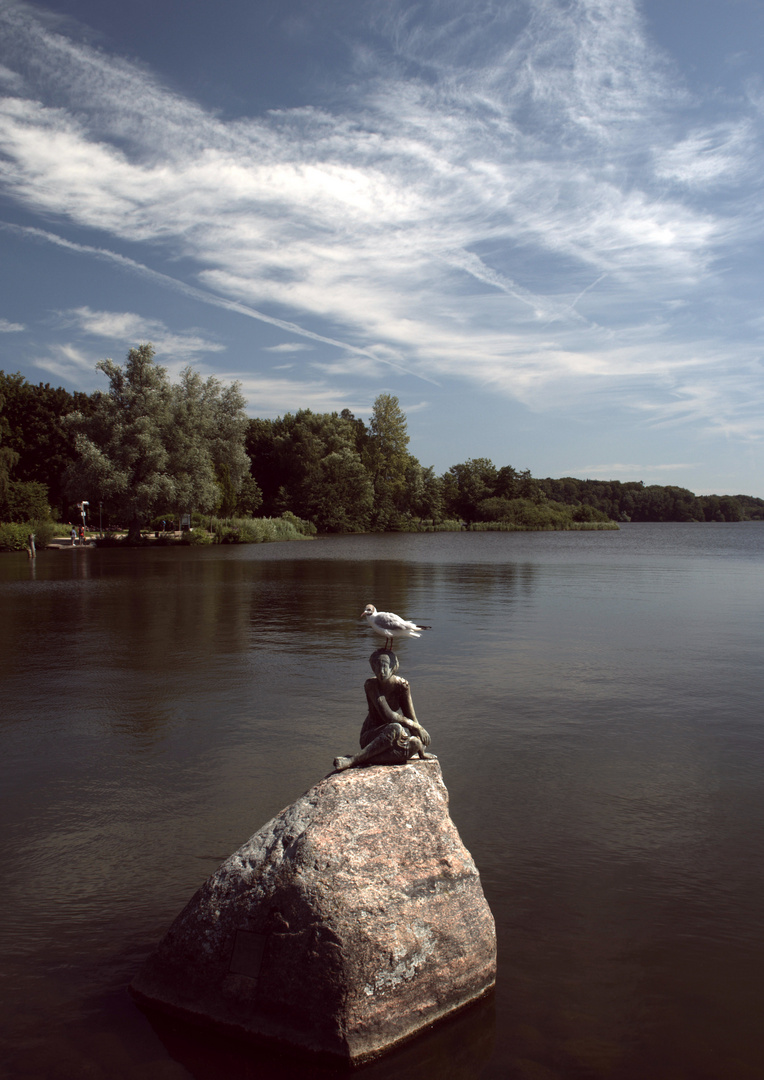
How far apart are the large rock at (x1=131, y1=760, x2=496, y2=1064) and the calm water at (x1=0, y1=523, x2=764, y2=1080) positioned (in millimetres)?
185

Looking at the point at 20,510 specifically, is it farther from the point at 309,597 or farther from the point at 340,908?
the point at 340,908

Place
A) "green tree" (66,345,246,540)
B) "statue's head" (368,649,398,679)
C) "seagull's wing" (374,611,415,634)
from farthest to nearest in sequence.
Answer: "green tree" (66,345,246,540) < "statue's head" (368,649,398,679) < "seagull's wing" (374,611,415,634)

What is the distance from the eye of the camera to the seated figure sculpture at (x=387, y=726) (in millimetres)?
5406

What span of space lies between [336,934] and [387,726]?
1546 millimetres

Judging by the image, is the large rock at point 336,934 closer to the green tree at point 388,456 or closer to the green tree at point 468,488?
the green tree at point 388,456

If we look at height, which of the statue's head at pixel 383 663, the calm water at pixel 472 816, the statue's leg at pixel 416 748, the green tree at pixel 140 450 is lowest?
the calm water at pixel 472 816

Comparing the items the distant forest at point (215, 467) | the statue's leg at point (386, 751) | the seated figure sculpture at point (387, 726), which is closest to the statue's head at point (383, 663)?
the seated figure sculpture at point (387, 726)

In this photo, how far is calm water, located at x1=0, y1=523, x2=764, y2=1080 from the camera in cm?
446

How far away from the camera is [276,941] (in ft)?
14.0

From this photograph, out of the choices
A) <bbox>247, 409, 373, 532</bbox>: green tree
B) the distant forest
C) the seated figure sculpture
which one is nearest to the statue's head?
the seated figure sculpture

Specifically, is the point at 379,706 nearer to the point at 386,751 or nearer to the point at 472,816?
the point at 386,751

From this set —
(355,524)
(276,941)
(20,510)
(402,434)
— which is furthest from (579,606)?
(402,434)

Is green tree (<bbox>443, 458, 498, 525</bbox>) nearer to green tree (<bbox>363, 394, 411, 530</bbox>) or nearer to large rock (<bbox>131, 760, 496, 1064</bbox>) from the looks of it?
green tree (<bbox>363, 394, 411, 530</bbox>)

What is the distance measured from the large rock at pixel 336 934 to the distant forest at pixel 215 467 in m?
54.6
